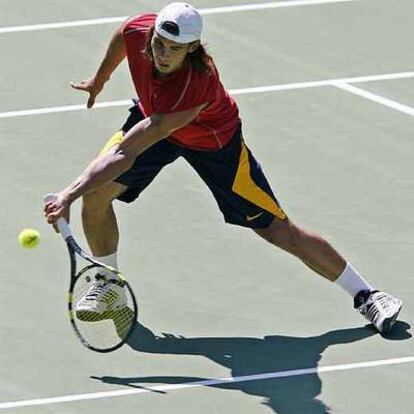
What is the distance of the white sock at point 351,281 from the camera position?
11.9 metres

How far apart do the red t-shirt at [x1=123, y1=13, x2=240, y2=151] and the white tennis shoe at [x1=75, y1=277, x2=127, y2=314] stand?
93cm

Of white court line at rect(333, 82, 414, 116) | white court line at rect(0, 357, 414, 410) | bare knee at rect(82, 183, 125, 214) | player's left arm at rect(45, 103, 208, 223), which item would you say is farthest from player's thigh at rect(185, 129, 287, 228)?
white court line at rect(333, 82, 414, 116)

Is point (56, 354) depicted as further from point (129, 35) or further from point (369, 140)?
point (369, 140)

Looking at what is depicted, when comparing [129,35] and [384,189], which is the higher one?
[129,35]

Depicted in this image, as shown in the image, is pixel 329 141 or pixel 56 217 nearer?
pixel 56 217

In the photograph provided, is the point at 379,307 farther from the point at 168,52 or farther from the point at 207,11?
the point at 207,11

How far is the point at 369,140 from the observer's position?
14305 millimetres

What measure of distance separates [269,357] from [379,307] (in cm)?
74

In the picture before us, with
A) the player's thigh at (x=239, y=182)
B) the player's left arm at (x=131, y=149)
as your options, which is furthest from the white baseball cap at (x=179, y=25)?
the player's thigh at (x=239, y=182)

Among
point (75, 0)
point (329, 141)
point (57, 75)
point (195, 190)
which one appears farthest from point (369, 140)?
point (75, 0)

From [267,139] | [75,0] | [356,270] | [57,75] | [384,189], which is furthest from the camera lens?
[75,0]

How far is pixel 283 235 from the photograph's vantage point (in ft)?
38.6

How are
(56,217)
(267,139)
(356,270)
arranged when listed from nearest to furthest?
(56,217) < (356,270) < (267,139)

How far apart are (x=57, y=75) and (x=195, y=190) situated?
2.37 m
